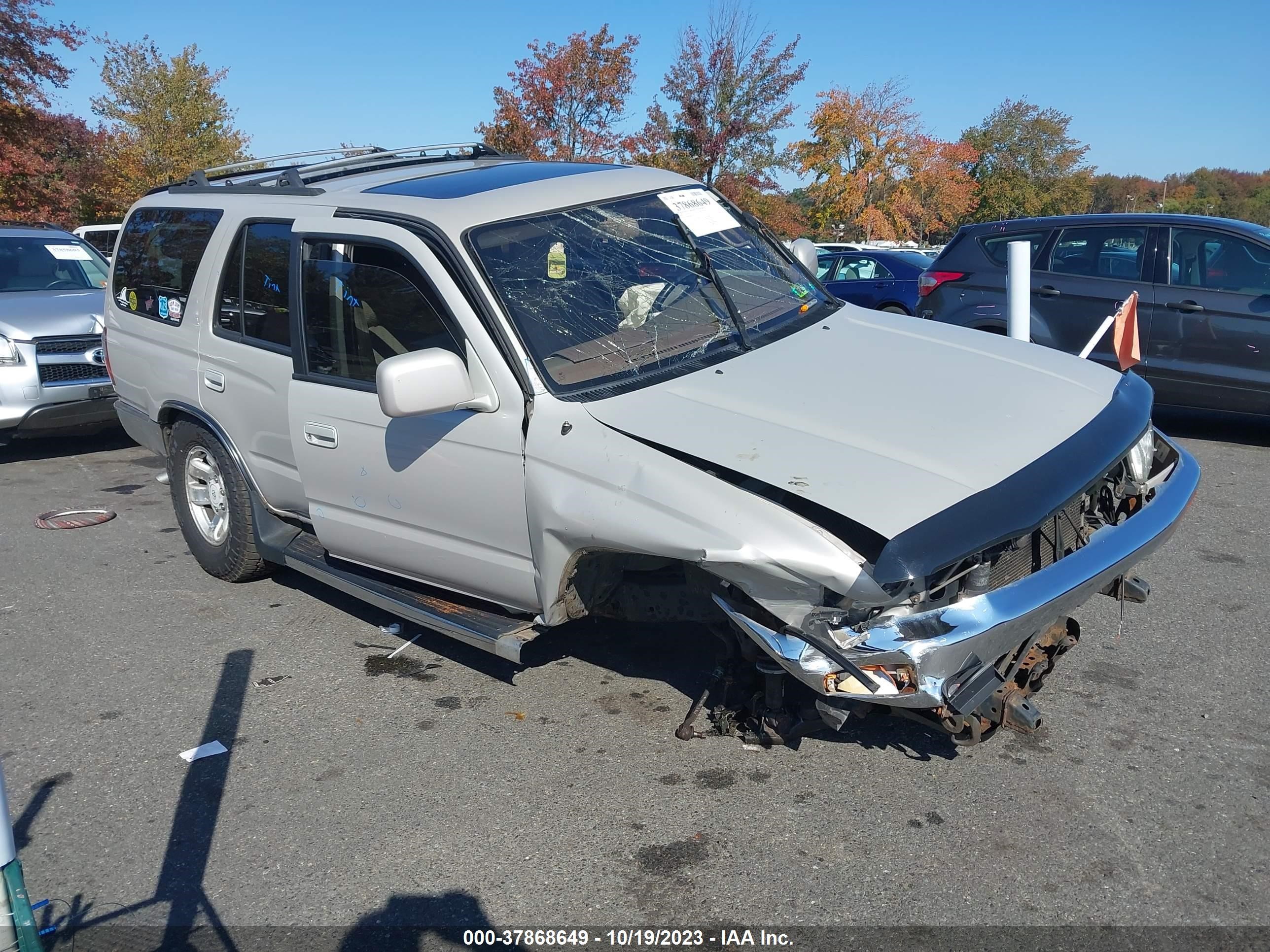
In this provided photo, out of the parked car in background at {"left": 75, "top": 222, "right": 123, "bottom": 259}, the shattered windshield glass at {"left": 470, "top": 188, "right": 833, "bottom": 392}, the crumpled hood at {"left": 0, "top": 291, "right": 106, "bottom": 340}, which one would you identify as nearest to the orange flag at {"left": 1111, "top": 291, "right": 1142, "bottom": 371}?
the shattered windshield glass at {"left": 470, "top": 188, "right": 833, "bottom": 392}

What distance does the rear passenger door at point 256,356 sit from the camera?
490 centimetres

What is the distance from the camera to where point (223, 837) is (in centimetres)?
351

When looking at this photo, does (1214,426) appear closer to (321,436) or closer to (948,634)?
(948,634)

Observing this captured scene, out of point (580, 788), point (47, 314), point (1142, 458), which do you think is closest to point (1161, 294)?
point (1142, 458)

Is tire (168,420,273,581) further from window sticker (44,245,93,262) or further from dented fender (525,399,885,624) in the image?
window sticker (44,245,93,262)

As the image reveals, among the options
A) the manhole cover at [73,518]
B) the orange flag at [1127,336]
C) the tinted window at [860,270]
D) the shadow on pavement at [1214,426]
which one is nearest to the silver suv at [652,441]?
the orange flag at [1127,336]

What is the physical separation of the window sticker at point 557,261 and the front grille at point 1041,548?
6.52 ft

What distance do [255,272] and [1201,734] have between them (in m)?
4.47

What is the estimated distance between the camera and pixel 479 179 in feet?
15.4

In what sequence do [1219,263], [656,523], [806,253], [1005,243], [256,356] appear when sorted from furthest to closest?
[1005,243], [1219,263], [806,253], [256,356], [656,523]

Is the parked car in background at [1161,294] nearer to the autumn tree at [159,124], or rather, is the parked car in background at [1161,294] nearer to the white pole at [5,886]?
the white pole at [5,886]

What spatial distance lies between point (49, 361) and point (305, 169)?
3.86 m

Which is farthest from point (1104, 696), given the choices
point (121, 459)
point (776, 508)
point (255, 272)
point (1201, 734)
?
point (121, 459)

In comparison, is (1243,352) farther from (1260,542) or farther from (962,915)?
(962,915)
